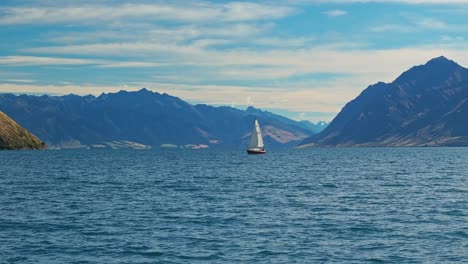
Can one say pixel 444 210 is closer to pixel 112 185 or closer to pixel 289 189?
pixel 289 189

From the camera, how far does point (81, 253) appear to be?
43062mm

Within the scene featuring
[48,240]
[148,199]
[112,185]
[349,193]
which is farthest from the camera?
[112,185]

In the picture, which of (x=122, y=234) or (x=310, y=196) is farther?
(x=310, y=196)

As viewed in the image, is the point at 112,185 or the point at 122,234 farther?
the point at 112,185

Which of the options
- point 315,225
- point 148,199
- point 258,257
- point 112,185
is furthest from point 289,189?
point 258,257

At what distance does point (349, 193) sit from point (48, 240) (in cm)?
5095

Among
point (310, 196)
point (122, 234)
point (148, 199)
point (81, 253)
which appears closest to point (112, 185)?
point (148, 199)

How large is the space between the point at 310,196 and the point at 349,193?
7.54 m

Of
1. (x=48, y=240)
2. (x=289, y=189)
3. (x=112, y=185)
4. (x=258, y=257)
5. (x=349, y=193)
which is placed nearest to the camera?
(x=258, y=257)

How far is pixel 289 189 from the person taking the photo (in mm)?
95000

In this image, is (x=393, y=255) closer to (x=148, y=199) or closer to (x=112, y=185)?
(x=148, y=199)

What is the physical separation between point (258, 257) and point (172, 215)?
75.6ft

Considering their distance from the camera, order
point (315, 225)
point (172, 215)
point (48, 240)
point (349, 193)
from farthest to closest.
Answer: point (349, 193)
point (172, 215)
point (315, 225)
point (48, 240)

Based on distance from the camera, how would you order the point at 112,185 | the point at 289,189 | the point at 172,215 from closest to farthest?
the point at 172,215, the point at 289,189, the point at 112,185
